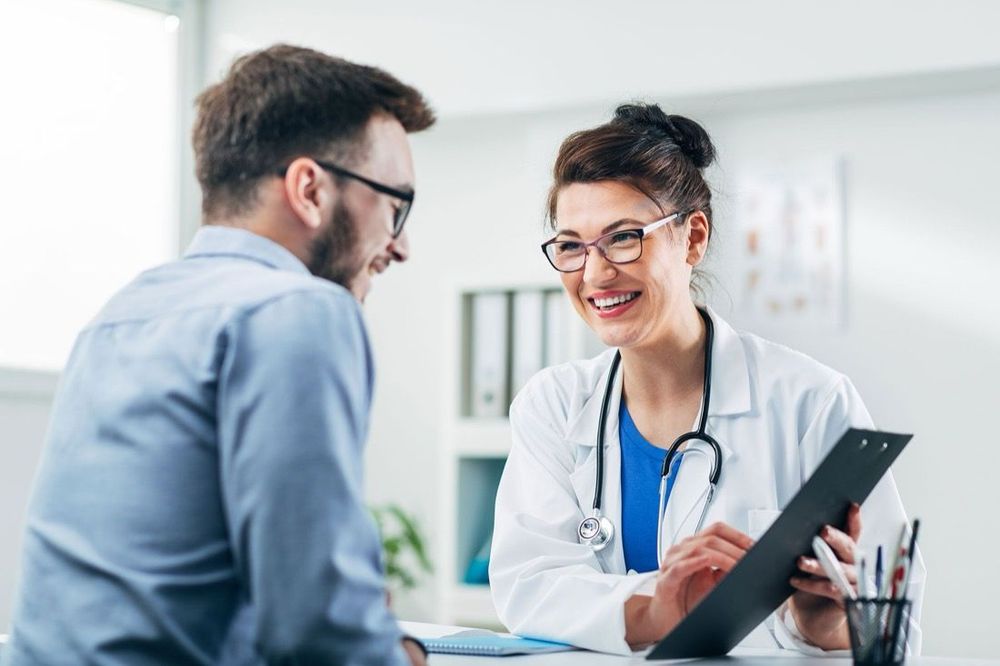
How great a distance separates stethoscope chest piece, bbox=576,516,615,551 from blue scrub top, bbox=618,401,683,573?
5 centimetres

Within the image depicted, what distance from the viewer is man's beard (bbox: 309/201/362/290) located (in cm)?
121

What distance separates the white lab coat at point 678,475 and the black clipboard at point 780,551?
0.70ft

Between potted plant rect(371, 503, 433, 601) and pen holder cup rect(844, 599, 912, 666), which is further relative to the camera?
potted plant rect(371, 503, 433, 601)

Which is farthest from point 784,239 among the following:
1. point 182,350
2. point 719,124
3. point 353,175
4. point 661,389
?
point 182,350

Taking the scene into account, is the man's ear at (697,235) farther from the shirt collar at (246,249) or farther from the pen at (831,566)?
the shirt collar at (246,249)

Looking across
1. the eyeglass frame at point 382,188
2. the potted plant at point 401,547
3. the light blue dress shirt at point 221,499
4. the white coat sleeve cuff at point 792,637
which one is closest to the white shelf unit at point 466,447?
the potted plant at point 401,547

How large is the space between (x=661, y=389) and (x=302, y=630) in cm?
116

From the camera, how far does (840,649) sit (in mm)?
1661

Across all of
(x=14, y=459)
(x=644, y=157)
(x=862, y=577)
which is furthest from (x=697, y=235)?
(x=14, y=459)

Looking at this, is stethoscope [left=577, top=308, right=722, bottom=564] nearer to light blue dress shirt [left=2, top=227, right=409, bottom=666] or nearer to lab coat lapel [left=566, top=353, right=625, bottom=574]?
lab coat lapel [left=566, top=353, right=625, bottom=574]

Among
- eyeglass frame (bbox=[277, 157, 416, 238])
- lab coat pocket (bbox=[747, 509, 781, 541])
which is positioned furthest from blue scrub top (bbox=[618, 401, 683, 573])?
eyeglass frame (bbox=[277, 157, 416, 238])

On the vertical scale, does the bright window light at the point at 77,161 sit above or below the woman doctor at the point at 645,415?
above

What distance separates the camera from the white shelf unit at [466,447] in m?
3.42

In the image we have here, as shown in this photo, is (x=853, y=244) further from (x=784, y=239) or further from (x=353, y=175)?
(x=353, y=175)
